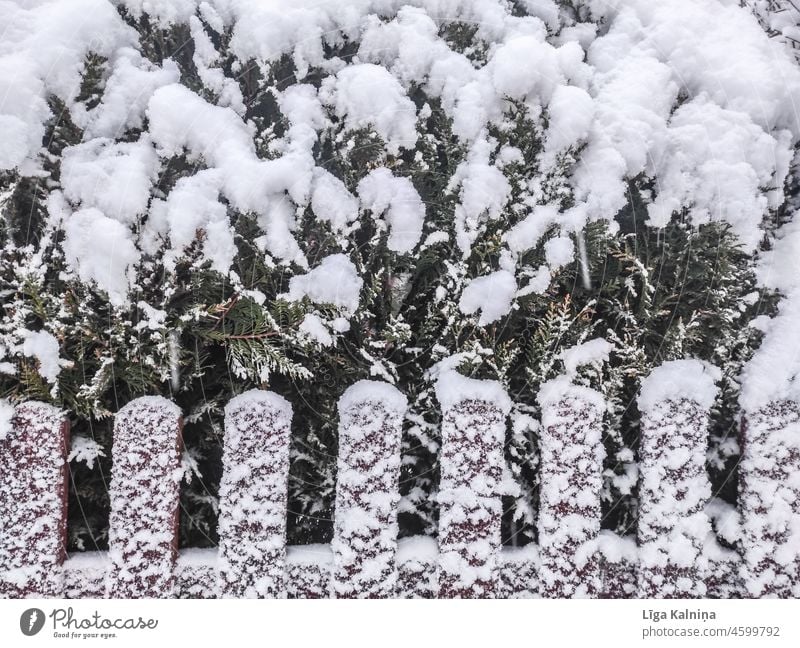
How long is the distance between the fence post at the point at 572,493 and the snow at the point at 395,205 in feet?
2.41

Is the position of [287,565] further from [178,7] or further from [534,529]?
[178,7]

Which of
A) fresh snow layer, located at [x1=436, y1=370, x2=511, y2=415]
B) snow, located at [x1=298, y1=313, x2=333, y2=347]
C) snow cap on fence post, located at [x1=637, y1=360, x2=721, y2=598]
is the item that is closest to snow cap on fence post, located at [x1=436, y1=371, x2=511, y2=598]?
fresh snow layer, located at [x1=436, y1=370, x2=511, y2=415]

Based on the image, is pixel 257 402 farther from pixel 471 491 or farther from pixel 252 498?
pixel 471 491

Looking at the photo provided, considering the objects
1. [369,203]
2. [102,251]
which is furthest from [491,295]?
[102,251]

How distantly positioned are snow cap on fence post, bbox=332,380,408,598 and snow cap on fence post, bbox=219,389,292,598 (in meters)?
0.21

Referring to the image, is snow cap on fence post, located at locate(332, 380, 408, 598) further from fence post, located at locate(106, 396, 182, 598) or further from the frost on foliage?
the frost on foliage

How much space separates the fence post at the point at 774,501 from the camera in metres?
2.11

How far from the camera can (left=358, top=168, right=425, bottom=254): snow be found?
79.7 inches

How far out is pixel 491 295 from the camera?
2.04m

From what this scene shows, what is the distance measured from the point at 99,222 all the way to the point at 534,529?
1845mm

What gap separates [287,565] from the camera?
211 centimetres

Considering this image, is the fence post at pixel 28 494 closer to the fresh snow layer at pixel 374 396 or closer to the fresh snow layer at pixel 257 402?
the fresh snow layer at pixel 257 402

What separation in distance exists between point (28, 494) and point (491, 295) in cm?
166

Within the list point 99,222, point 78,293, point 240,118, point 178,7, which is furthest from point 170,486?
point 178,7
